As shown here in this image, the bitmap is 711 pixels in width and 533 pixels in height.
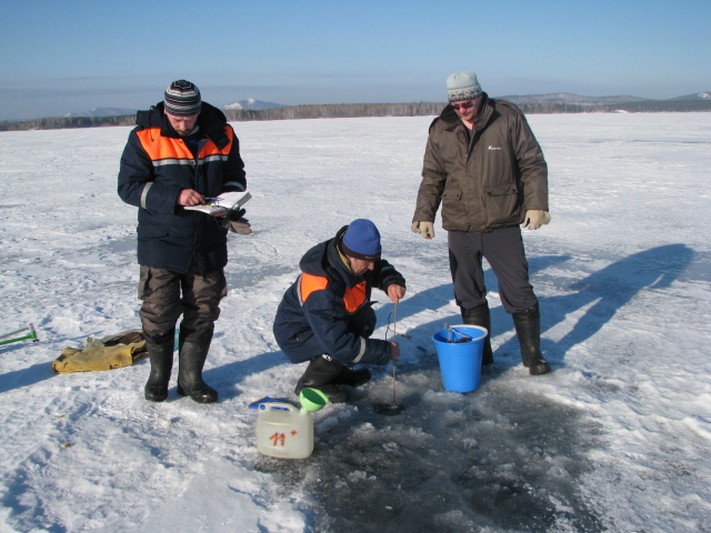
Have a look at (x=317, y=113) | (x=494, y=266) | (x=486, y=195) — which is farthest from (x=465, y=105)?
(x=317, y=113)

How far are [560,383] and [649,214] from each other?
580 cm

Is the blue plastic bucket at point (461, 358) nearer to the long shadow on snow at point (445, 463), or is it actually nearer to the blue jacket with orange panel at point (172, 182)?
the long shadow on snow at point (445, 463)

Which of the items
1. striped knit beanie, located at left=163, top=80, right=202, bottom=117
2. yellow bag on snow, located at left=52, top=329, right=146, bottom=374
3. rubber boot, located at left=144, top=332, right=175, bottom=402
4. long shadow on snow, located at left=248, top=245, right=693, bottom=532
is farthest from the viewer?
yellow bag on snow, located at left=52, top=329, right=146, bottom=374

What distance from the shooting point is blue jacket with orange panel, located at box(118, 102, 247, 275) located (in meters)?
3.18

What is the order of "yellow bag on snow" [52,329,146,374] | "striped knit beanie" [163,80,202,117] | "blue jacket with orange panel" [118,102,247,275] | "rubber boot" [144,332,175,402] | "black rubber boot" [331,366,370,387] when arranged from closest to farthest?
"striped knit beanie" [163,80,202,117], "blue jacket with orange panel" [118,102,247,275], "rubber boot" [144,332,175,402], "black rubber boot" [331,366,370,387], "yellow bag on snow" [52,329,146,374]

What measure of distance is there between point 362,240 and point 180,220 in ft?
3.16

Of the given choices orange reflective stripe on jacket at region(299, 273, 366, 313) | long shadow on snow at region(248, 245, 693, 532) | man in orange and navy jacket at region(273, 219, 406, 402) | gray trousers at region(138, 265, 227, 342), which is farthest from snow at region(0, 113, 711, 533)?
orange reflective stripe on jacket at region(299, 273, 366, 313)

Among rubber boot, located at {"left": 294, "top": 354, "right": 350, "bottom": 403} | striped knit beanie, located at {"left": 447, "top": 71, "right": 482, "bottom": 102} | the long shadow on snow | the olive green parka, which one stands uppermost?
striped knit beanie, located at {"left": 447, "top": 71, "right": 482, "bottom": 102}

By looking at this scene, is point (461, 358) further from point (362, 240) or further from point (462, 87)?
point (462, 87)

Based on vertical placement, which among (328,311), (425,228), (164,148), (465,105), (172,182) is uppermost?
(465,105)

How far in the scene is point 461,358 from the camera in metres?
3.48

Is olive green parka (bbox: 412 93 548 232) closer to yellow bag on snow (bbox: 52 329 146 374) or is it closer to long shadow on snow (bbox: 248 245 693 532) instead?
long shadow on snow (bbox: 248 245 693 532)

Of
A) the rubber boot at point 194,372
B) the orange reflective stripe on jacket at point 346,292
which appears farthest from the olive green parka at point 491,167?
the rubber boot at point 194,372

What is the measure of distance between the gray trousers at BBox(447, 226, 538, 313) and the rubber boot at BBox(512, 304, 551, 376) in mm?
48
